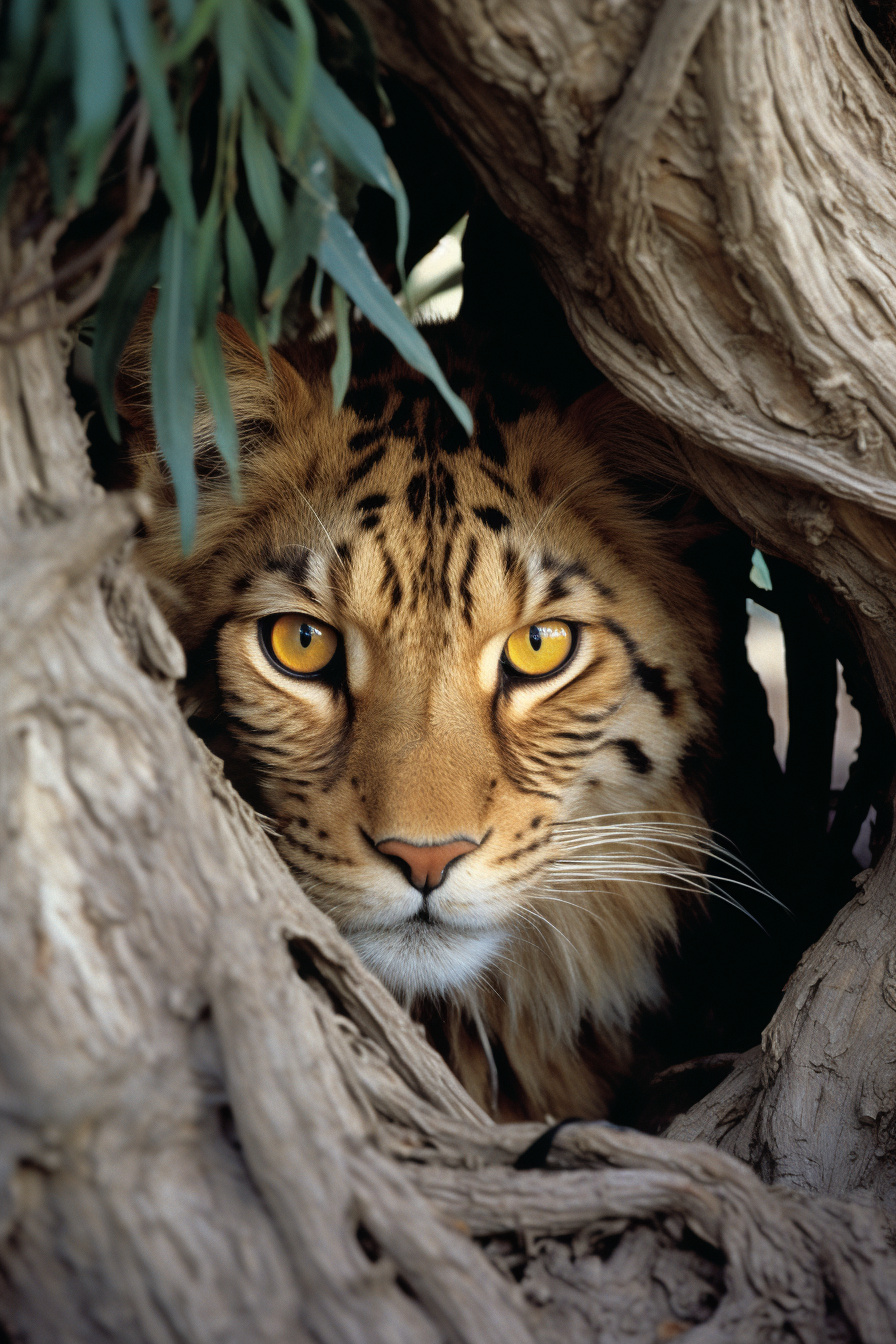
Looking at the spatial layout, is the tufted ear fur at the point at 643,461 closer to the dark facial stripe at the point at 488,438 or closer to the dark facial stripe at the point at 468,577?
the dark facial stripe at the point at 488,438

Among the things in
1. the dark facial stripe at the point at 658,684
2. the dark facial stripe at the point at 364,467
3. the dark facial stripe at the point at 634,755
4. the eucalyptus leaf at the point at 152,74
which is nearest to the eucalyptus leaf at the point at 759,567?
the dark facial stripe at the point at 658,684

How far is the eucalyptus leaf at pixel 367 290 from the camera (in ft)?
4.22

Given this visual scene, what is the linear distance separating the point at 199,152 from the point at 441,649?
2.81ft

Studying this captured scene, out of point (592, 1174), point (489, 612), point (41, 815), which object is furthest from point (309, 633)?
point (592, 1174)

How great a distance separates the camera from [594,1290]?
4.16 feet

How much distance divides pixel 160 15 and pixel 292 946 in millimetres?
1089

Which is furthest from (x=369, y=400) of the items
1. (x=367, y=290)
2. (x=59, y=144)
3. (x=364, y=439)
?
(x=59, y=144)

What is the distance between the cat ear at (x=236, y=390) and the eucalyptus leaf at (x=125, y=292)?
1.65 feet

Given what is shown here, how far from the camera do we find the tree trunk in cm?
105

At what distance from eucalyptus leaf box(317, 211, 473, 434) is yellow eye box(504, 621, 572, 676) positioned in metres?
0.71

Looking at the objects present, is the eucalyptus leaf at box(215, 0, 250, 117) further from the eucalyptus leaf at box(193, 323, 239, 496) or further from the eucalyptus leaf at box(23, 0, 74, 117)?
the eucalyptus leaf at box(193, 323, 239, 496)

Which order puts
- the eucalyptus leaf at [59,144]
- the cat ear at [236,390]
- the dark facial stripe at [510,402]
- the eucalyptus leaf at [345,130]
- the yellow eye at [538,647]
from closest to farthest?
the eucalyptus leaf at [59,144] → the eucalyptus leaf at [345,130] → the cat ear at [236,390] → the yellow eye at [538,647] → the dark facial stripe at [510,402]

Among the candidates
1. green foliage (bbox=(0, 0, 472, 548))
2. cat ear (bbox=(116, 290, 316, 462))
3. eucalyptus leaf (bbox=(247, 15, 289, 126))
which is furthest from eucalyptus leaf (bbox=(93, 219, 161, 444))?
cat ear (bbox=(116, 290, 316, 462))

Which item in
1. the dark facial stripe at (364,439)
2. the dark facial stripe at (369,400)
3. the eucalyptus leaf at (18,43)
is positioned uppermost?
the eucalyptus leaf at (18,43)
